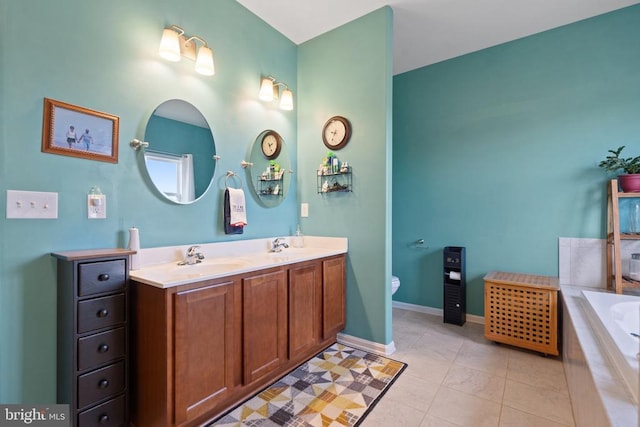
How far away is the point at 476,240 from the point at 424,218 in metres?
0.59

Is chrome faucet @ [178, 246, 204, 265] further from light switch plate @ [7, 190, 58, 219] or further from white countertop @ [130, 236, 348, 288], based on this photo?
light switch plate @ [7, 190, 58, 219]

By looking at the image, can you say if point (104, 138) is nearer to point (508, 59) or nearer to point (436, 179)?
point (436, 179)

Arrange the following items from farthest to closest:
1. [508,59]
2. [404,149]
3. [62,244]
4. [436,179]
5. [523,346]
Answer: [404,149], [436,179], [508,59], [523,346], [62,244]

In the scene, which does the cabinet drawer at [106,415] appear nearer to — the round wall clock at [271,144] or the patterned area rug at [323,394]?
the patterned area rug at [323,394]

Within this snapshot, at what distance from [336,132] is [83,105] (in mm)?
1793

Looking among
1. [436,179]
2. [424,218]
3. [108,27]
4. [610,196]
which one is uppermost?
[108,27]

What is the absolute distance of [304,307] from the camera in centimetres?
212

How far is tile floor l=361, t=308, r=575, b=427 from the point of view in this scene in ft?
5.20

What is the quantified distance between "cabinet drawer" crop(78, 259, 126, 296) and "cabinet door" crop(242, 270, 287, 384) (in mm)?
619

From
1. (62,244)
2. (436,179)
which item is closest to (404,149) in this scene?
(436,179)

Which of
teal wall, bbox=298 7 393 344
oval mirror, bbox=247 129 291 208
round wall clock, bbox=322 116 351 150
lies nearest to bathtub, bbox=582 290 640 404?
teal wall, bbox=298 7 393 344

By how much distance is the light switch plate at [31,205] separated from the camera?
4.21ft

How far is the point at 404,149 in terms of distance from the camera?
3.50 m

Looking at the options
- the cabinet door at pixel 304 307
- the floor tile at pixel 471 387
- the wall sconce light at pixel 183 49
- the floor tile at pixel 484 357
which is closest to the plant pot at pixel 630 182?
the floor tile at pixel 471 387
